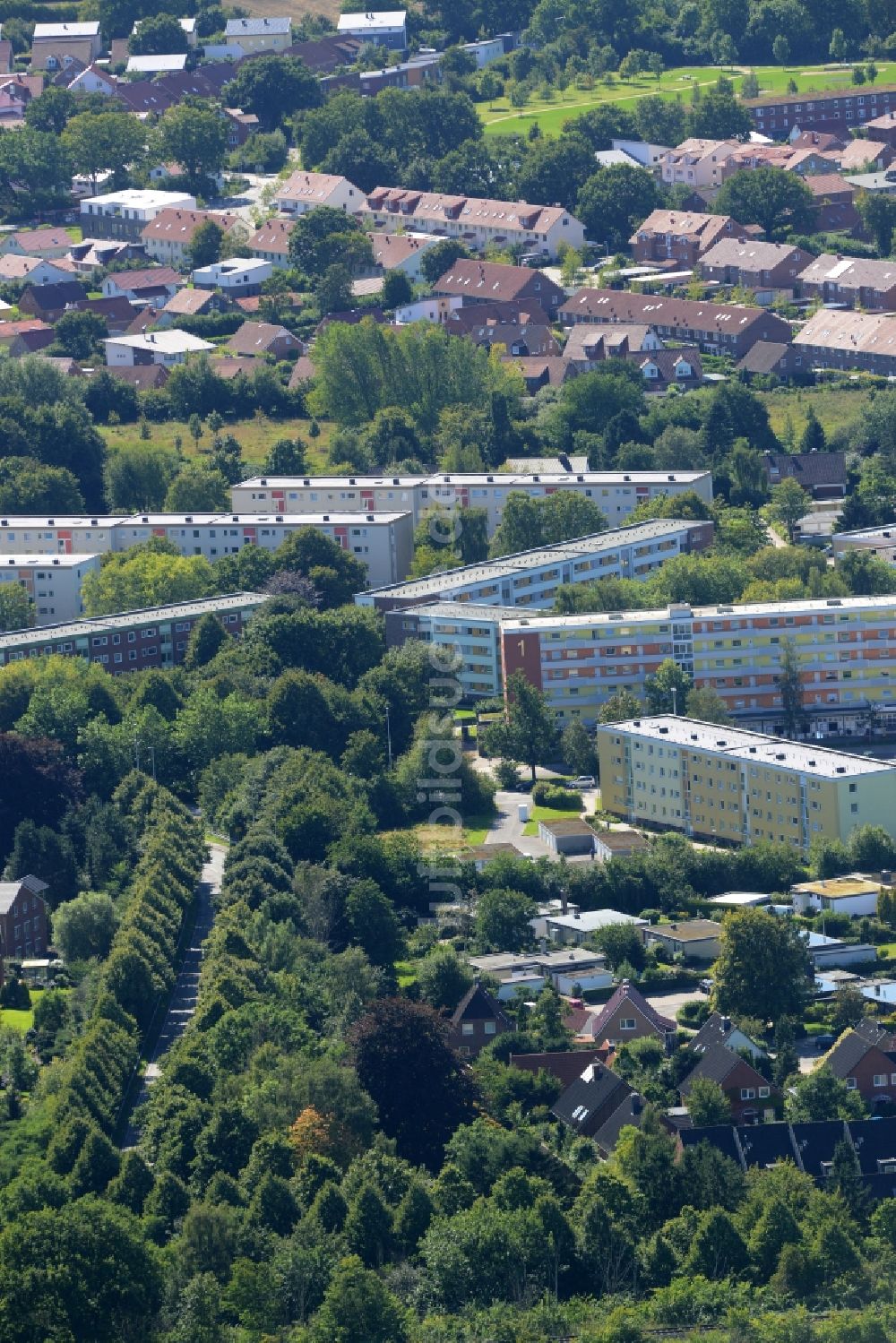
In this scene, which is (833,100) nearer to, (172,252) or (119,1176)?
(172,252)

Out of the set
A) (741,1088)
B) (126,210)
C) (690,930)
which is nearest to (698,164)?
(126,210)

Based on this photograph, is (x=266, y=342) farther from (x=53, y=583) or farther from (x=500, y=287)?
(x=53, y=583)

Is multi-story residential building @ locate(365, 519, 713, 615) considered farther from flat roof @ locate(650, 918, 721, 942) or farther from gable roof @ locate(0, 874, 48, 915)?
flat roof @ locate(650, 918, 721, 942)

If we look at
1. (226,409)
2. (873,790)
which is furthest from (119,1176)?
(226,409)

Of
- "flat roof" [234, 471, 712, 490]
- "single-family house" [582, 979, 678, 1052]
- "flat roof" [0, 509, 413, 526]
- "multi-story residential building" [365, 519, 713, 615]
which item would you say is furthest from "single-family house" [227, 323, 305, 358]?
"single-family house" [582, 979, 678, 1052]

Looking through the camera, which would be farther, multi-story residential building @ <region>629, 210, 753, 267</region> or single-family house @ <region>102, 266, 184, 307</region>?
multi-story residential building @ <region>629, 210, 753, 267</region>

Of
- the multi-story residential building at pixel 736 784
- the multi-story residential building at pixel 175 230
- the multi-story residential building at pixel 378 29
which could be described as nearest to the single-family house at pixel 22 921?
the multi-story residential building at pixel 736 784
